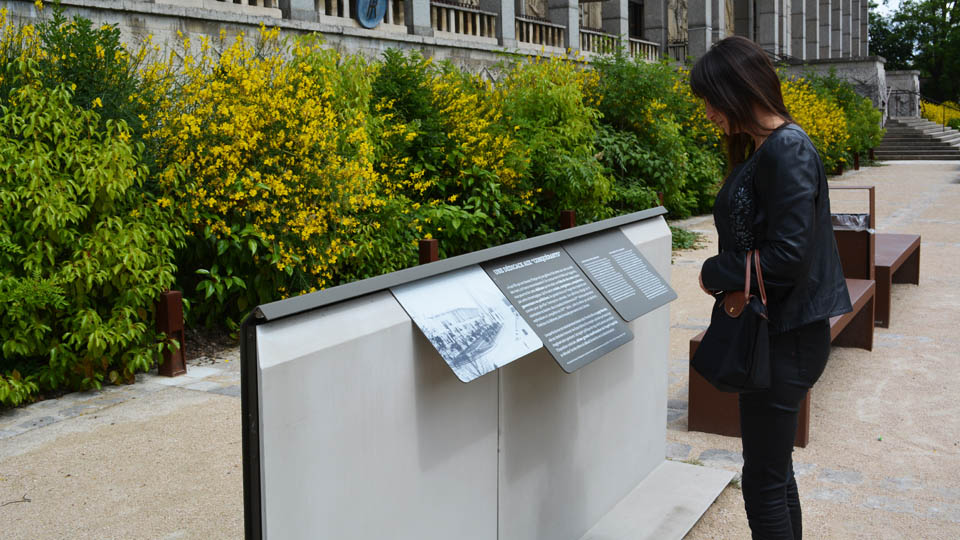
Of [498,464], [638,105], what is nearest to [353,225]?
[498,464]

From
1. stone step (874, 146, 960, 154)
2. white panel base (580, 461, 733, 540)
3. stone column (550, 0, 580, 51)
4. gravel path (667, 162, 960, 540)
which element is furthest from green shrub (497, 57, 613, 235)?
stone step (874, 146, 960, 154)

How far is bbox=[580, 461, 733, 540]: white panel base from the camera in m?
3.78

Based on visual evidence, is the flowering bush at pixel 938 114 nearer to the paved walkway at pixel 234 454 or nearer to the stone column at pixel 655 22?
the stone column at pixel 655 22

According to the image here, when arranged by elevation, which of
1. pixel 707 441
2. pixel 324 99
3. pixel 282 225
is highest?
pixel 324 99

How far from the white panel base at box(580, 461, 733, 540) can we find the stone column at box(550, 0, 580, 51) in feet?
52.8

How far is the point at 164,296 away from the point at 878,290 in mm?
5577

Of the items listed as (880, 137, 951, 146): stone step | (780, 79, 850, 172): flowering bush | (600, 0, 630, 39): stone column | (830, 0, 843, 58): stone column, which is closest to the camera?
(780, 79, 850, 172): flowering bush

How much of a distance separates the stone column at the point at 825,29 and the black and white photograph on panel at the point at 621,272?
43.4m

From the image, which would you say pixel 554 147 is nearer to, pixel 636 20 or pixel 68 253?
pixel 68 253

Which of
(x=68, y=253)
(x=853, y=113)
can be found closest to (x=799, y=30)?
(x=853, y=113)

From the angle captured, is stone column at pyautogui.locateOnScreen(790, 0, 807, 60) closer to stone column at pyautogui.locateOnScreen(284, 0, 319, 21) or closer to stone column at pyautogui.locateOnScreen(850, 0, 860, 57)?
stone column at pyautogui.locateOnScreen(850, 0, 860, 57)

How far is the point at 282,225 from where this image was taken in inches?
282

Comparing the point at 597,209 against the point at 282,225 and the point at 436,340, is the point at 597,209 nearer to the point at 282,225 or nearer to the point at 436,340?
the point at 282,225

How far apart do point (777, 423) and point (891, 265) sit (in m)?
5.48
